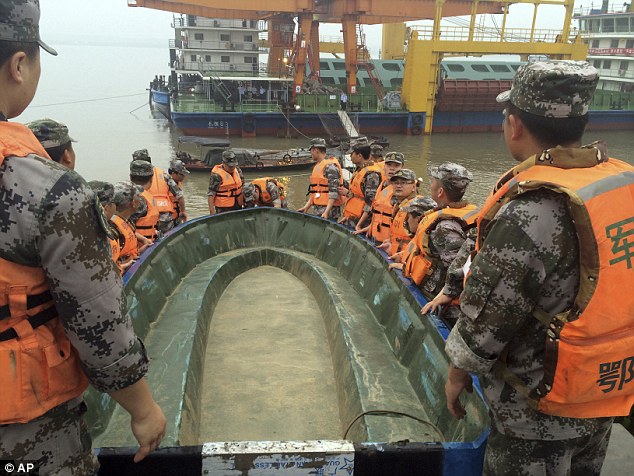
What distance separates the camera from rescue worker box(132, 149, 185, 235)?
6.50 m

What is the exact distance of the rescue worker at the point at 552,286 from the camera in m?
1.57

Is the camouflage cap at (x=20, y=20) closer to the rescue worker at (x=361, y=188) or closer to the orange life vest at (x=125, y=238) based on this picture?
the orange life vest at (x=125, y=238)

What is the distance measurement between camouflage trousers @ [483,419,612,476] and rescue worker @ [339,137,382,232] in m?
4.80

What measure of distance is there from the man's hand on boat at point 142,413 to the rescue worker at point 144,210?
14.7ft

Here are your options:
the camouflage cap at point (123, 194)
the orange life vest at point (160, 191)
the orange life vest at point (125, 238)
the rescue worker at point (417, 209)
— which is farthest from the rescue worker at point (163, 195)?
the rescue worker at point (417, 209)

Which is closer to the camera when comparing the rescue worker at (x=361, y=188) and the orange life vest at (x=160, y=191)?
the orange life vest at (x=160, y=191)

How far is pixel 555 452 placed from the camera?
1.79 meters

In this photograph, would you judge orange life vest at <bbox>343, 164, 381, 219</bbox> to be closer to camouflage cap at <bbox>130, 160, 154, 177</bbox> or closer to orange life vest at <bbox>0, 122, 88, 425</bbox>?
camouflage cap at <bbox>130, 160, 154, 177</bbox>

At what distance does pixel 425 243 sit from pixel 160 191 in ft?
13.8

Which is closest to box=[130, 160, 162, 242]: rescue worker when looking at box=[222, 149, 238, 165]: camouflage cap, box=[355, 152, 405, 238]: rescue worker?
box=[222, 149, 238, 165]: camouflage cap

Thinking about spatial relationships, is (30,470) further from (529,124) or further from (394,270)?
(394,270)

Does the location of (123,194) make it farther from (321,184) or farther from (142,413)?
(321,184)

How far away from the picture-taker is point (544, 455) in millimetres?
1785

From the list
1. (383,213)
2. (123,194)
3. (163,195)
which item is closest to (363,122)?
(163,195)
